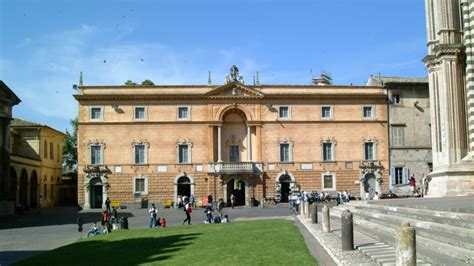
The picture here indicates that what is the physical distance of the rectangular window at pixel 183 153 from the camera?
47750 millimetres

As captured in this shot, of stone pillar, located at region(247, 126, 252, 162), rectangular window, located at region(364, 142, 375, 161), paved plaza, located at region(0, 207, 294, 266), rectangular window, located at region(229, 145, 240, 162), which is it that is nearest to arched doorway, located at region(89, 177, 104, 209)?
paved plaza, located at region(0, 207, 294, 266)

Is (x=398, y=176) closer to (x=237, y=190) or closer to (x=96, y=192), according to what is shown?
(x=237, y=190)

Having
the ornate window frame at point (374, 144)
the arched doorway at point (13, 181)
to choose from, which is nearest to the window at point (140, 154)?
the arched doorway at point (13, 181)

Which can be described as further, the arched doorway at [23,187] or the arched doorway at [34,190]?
the arched doorway at [34,190]

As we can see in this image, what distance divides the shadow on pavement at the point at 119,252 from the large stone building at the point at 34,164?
29.2 m

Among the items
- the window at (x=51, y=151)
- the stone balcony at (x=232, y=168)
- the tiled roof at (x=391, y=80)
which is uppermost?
the tiled roof at (x=391, y=80)

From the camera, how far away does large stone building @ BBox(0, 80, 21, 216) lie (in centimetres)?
3570

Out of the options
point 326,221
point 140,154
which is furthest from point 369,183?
point 326,221

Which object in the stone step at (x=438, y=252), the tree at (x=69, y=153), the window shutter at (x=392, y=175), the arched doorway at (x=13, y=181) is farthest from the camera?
the tree at (x=69, y=153)

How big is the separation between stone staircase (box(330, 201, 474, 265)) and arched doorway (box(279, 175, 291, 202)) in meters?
31.4

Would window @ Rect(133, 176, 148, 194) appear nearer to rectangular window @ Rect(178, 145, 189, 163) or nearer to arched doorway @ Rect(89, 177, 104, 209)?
arched doorway @ Rect(89, 177, 104, 209)

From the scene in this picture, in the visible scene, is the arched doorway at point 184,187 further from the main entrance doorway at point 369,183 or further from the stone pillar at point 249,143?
the main entrance doorway at point 369,183

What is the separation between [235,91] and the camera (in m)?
48.6

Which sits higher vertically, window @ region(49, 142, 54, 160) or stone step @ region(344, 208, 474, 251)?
window @ region(49, 142, 54, 160)
